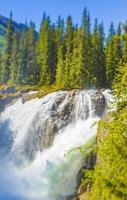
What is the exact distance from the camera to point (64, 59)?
94.7 m

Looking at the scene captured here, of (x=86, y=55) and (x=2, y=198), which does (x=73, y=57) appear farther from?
(x=2, y=198)

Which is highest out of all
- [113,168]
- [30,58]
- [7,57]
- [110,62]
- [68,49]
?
[7,57]

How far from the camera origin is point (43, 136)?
47594mm

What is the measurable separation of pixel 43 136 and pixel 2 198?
1029 cm

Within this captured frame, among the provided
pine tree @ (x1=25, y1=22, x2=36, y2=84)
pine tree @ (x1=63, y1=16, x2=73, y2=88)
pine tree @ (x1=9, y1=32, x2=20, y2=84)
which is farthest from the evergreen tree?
pine tree @ (x1=9, y1=32, x2=20, y2=84)

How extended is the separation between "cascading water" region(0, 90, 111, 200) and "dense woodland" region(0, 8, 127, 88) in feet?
89.0

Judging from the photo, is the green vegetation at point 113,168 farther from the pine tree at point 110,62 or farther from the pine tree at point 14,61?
the pine tree at point 14,61

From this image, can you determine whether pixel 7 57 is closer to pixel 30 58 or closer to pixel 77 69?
pixel 30 58

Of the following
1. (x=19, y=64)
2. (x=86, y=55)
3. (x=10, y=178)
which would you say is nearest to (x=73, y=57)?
(x=86, y=55)

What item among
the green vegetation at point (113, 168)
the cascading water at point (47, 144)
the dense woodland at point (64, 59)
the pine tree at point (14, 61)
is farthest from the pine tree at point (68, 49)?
the green vegetation at point (113, 168)

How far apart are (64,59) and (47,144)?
5050cm

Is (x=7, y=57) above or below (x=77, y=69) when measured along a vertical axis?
above

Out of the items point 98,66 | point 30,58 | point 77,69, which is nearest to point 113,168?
point 77,69

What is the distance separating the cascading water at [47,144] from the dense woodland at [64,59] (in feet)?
89.0
